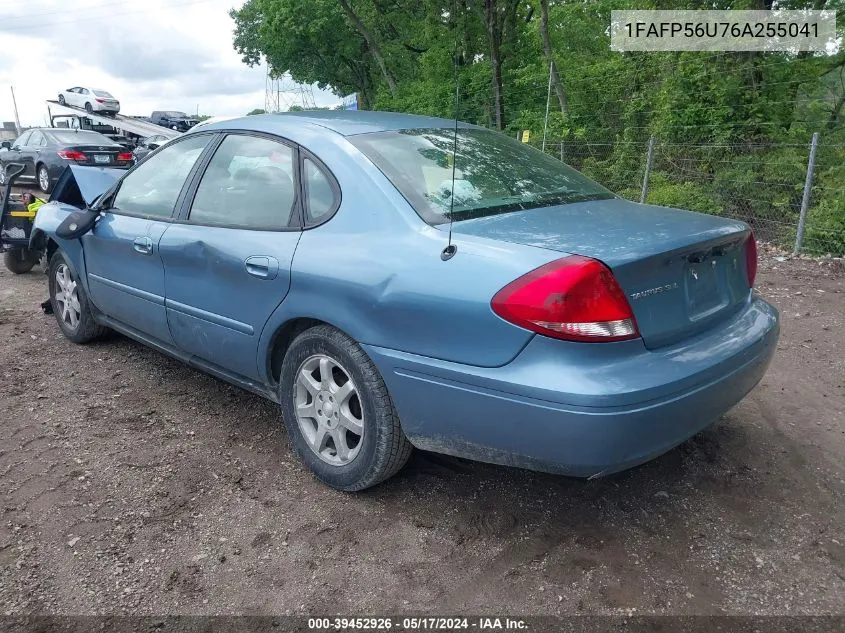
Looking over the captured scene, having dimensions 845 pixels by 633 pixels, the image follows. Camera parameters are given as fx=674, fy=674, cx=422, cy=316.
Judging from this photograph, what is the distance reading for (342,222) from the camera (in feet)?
9.35

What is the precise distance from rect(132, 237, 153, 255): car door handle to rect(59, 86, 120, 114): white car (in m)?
27.2

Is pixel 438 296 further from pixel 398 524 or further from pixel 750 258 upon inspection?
pixel 750 258

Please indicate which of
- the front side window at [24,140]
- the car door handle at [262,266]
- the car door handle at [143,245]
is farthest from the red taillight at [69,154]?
the car door handle at [262,266]

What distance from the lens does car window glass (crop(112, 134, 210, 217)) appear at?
379cm

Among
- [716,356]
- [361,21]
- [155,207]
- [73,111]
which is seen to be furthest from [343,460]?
[73,111]

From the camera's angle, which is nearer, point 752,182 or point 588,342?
point 588,342

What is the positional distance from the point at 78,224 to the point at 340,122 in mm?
2084

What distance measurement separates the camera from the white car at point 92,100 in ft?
89.9

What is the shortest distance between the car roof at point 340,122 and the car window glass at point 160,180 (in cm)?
19

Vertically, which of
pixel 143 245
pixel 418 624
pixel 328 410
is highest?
pixel 143 245

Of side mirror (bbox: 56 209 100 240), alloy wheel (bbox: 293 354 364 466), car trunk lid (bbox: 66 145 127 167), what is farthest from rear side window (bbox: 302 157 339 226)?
car trunk lid (bbox: 66 145 127 167)

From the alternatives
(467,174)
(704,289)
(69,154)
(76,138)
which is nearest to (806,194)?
(704,289)

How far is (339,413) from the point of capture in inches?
114

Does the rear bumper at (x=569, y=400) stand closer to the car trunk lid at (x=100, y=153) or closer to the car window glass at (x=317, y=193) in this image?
the car window glass at (x=317, y=193)
